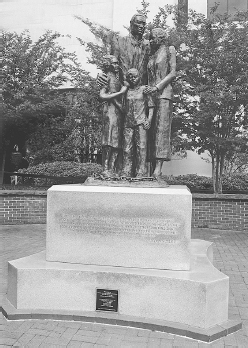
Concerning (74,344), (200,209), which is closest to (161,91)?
(74,344)

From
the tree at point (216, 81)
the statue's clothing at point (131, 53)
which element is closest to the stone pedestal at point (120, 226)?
the statue's clothing at point (131, 53)

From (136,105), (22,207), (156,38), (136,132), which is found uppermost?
(156,38)

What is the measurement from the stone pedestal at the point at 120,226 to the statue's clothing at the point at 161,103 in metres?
0.71

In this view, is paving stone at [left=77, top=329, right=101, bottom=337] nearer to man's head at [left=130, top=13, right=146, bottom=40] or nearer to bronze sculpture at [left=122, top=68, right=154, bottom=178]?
bronze sculpture at [left=122, top=68, right=154, bottom=178]

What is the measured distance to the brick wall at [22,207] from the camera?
10406 mm

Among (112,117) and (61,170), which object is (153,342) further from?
(61,170)

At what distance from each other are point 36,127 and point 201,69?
245 inches

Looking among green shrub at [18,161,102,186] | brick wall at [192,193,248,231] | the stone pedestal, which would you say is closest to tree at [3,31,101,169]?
green shrub at [18,161,102,186]

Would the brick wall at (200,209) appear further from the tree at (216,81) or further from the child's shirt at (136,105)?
the child's shirt at (136,105)

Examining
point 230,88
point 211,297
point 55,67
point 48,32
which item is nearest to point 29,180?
point 55,67

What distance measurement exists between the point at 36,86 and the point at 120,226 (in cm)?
936

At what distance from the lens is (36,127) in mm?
13930

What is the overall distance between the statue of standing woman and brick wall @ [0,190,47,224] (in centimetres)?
625

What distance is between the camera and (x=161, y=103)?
16.3ft
